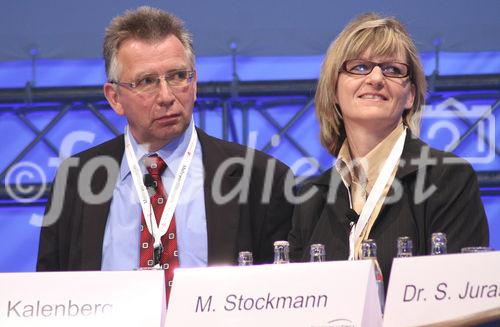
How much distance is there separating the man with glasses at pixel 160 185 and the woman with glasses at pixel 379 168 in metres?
0.25

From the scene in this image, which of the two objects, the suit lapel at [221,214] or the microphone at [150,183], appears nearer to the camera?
the microphone at [150,183]

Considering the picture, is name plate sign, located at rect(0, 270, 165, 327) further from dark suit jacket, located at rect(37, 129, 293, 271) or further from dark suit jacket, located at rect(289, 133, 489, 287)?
dark suit jacket, located at rect(37, 129, 293, 271)

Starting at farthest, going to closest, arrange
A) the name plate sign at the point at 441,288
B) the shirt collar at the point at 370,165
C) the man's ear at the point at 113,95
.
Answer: the man's ear at the point at 113,95
the shirt collar at the point at 370,165
the name plate sign at the point at 441,288

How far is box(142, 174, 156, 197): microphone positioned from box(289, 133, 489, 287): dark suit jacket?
0.48 metres

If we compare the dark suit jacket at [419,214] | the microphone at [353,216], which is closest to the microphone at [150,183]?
the dark suit jacket at [419,214]

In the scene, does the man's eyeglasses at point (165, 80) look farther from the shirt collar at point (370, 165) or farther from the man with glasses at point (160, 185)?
the shirt collar at point (370, 165)

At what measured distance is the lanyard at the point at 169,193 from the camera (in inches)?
109

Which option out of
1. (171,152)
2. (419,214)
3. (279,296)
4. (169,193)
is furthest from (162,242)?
(279,296)

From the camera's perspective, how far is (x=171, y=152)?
298cm

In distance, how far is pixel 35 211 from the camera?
434 cm

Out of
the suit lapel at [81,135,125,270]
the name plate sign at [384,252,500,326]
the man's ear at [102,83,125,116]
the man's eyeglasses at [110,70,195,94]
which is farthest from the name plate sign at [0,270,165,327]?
the man's ear at [102,83,125,116]

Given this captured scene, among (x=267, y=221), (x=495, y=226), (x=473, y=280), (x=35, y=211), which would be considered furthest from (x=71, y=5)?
(x=473, y=280)

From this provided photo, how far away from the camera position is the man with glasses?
281 cm

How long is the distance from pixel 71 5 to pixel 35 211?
39.0 inches
